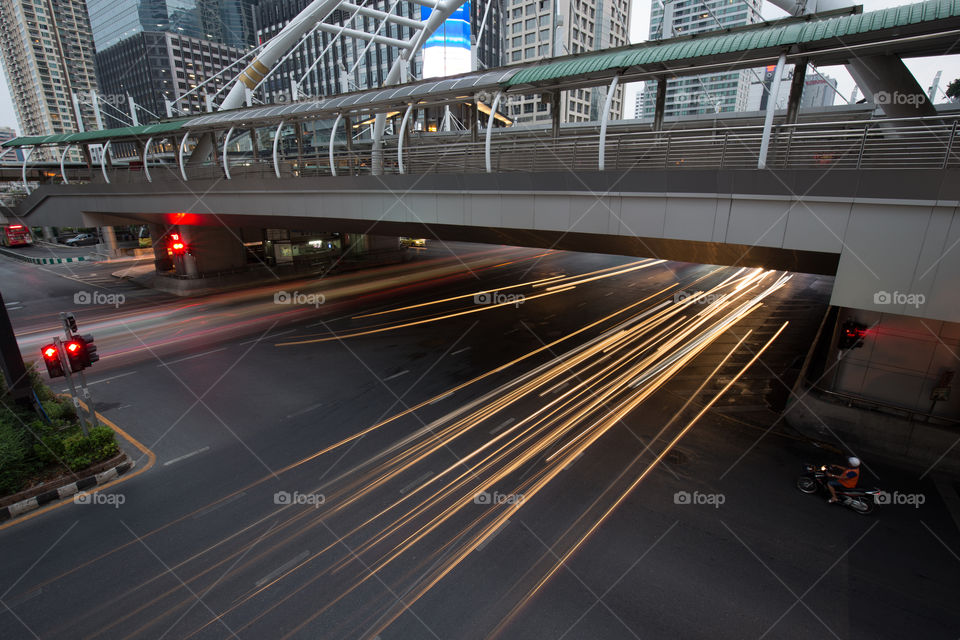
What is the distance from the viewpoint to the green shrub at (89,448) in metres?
8.29

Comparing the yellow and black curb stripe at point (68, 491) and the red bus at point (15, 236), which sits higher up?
the red bus at point (15, 236)

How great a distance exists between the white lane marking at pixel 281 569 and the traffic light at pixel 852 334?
37.7 feet

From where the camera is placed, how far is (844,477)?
7750mm

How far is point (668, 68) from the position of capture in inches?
376

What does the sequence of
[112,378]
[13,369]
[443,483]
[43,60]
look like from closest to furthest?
[443,483], [13,369], [112,378], [43,60]

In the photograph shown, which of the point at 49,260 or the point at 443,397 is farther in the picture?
the point at 49,260

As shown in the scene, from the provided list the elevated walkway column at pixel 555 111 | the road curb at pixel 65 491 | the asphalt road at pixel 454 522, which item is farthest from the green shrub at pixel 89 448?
the elevated walkway column at pixel 555 111

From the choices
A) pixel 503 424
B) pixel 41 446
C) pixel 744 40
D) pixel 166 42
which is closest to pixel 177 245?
pixel 41 446

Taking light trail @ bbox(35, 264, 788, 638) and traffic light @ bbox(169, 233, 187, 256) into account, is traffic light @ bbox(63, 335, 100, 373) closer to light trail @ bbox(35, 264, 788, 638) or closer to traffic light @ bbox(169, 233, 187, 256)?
light trail @ bbox(35, 264, 788, 638)

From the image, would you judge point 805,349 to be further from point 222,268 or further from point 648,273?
point 222,268

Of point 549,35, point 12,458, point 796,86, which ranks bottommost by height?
point 12,458

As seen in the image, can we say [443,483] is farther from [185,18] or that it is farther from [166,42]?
[185,18]

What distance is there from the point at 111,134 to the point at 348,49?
62.8m

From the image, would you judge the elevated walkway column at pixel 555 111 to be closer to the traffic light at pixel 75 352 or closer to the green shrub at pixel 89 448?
the traffic light at pixel 75 352
